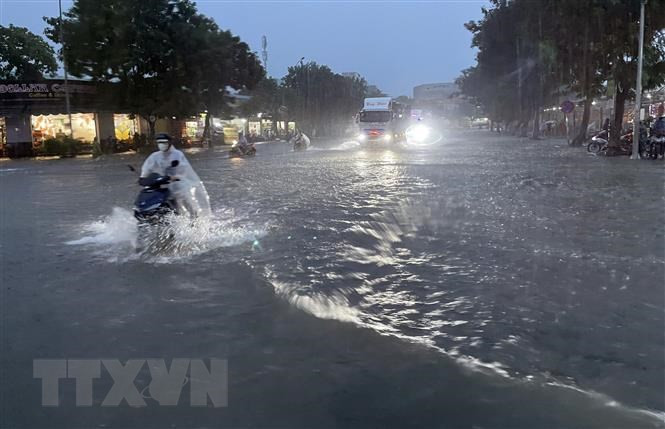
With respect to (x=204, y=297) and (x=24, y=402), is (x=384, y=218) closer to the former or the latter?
(x=204, y=297)

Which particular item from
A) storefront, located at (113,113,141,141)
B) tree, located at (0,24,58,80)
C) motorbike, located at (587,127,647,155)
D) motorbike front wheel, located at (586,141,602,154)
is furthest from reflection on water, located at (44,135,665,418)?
tree, located at (0,24,58,80)

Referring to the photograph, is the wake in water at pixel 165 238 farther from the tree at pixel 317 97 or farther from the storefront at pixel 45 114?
the tree at pixel 317 97

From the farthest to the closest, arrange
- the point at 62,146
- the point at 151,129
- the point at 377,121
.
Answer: the point at 151,129 → the point at 62,146 → the point at 377,121

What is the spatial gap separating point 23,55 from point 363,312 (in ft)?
162

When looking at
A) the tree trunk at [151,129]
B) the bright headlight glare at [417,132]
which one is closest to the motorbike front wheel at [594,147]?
the bright headlight glare at [417,132]

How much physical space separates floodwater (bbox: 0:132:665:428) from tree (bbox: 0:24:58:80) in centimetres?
4098

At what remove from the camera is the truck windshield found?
36.5 m

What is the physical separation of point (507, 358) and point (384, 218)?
5937 mm

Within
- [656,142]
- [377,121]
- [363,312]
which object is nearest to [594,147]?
[656,142]

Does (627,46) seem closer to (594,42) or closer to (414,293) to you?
(594,42)

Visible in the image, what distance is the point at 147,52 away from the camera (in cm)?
3578

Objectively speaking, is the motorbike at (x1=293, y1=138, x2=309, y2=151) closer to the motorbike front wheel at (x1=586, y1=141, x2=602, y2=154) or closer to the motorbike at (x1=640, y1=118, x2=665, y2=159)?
the motorbike front wheel at (x1=586, y1=141, x2=602, y2=154)

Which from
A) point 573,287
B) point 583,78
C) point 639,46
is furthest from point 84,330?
point 583,78
